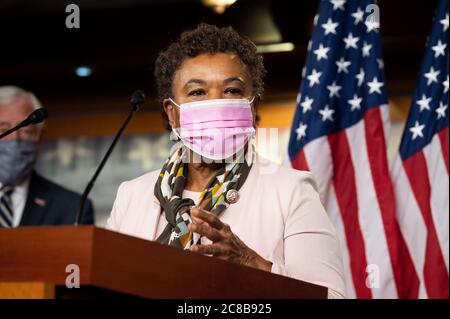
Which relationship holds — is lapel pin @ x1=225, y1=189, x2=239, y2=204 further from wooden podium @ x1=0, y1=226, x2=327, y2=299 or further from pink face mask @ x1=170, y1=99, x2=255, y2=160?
wooden podium @ x1=0, y1=226, x2=327, y2=299

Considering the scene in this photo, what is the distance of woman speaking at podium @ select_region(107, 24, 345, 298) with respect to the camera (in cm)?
217

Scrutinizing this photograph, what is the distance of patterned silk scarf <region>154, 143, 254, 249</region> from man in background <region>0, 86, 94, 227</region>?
169 cm

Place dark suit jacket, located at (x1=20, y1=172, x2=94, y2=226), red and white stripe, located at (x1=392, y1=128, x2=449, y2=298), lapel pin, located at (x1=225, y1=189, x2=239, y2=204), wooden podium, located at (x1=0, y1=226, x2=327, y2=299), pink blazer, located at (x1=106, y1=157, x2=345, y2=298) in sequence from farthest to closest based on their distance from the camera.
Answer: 1. dark suit jacket, located at (x1=20, y1=172, x2=94, y2=226)
2. red and white stripe, located at (x1=392, y1=128, x2=449, y2=298)
3. lapel pin, located at (x1=225, y1=189, x2=239, y2=204)
4. pink blazer, located at (x1=106, y1=157, x2=345, y2=298)
5. wooden podium, located at (x1=0, y1=226, x2=327, y2=299)

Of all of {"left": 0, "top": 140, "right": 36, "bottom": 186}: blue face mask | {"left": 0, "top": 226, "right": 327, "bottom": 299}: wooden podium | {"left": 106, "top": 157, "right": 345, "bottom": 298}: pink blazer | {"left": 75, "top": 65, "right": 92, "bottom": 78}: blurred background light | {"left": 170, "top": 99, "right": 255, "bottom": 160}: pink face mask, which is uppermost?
{"left": 75, "top": 65, "right": 92, "bottom": 78}: blurred background light

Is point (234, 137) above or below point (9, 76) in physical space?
below

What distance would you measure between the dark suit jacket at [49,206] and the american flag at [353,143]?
3.65ft

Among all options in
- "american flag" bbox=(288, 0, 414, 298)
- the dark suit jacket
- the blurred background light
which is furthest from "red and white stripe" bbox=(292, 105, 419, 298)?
the blurred background light

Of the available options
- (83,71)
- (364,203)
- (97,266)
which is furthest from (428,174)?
(83,71)

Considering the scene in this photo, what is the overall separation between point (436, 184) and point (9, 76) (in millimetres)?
3239
